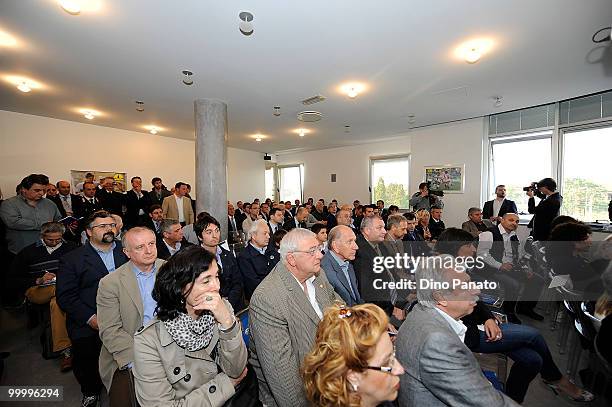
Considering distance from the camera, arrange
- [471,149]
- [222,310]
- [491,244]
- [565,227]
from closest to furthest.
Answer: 1. [222,310]
2. [565,227]
3. [491,244]
4. [471,149]

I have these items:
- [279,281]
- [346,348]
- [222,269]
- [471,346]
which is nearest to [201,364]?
[279,281]

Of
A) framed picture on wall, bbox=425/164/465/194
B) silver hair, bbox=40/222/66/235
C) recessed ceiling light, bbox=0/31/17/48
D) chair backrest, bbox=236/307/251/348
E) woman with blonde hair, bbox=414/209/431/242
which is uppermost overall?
recessed ceiling light, bbox=0/31/17/48

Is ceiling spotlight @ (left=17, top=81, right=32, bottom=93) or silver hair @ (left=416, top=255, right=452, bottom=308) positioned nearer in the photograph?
silver hair @ (left=416, top=255, right=452, bottom=308)

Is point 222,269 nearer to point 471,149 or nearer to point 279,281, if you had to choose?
point 279,281

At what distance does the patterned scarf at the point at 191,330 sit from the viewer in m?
1.29

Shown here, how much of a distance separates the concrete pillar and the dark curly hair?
390 centimetres

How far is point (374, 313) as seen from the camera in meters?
1.09

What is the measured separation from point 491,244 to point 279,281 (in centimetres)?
A: 367

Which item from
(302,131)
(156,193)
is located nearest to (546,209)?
(302,131)

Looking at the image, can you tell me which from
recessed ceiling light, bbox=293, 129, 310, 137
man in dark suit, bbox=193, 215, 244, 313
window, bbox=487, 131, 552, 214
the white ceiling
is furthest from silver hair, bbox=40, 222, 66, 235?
window, bbox=487, 131, 552, 214

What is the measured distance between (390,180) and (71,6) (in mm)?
8888

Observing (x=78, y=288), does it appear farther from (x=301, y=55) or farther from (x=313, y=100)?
(x=313, y=100)

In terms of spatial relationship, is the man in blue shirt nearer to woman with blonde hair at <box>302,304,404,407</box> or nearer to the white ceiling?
woman with blonde hair at <box>302,304,404,407</box>

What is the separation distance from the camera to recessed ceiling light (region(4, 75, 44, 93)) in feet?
14.1
